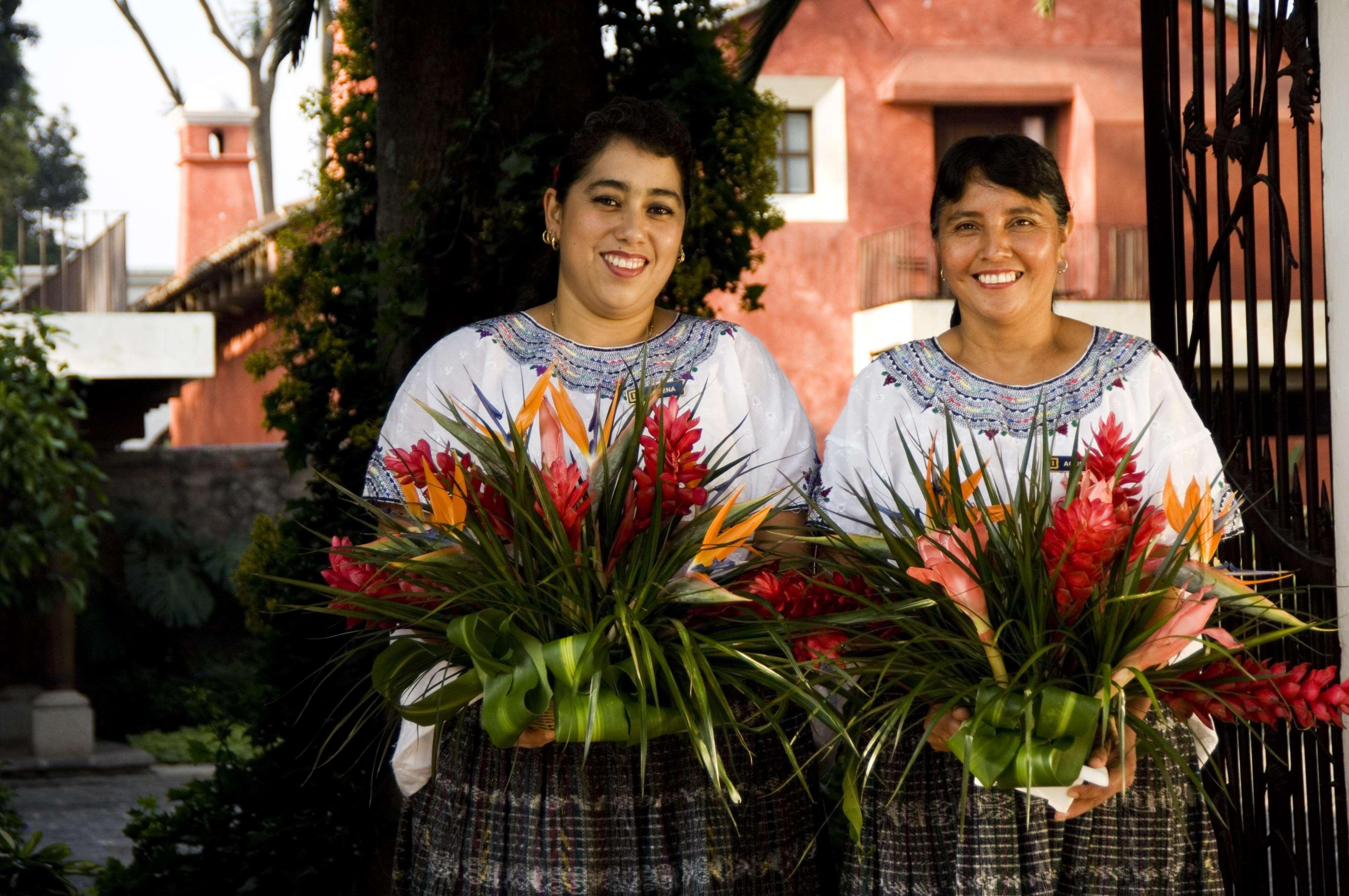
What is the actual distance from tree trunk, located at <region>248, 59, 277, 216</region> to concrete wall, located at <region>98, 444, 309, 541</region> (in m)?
7.83

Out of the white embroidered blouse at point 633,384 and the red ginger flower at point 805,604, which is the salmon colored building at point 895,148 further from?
the red ginger flower at point 805,604

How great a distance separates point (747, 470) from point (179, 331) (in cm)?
900

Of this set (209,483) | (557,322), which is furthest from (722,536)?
(209,483)

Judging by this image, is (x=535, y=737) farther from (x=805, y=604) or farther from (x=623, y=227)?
(x=623, y=227)

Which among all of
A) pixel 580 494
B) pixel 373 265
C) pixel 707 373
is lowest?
pixel 580 494

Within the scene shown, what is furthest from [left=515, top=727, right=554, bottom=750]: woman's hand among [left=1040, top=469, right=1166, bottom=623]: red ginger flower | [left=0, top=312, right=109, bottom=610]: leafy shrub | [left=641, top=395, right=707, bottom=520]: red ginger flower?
[left=0, top=312, right=109, bottom=610]: leafy shrub

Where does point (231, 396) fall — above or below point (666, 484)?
above

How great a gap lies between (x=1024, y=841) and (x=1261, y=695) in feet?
1.25

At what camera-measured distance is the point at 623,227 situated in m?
2.60

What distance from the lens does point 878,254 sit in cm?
1334

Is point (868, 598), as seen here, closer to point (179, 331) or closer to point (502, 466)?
point (502, 466)

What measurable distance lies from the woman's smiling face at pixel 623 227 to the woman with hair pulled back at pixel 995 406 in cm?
41

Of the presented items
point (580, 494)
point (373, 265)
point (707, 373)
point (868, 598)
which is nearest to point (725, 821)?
point (868, 598)

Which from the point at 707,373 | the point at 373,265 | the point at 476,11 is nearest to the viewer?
the point at 707,373
